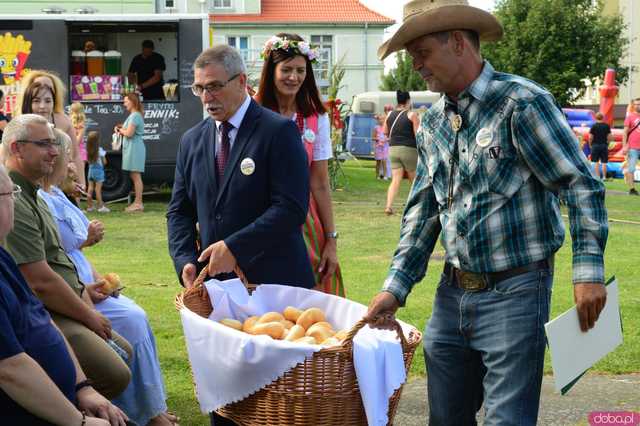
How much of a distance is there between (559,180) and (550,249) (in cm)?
24

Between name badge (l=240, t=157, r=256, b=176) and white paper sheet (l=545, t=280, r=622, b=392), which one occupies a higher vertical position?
name badge (l=240, t=157, r=256, b=176)

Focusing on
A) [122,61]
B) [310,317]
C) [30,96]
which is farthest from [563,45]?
[310,317]

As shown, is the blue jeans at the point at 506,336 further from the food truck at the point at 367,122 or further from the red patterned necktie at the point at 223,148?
the food truck at the point at 367,122

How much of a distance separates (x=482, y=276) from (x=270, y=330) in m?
0.80

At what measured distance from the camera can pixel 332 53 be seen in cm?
5747

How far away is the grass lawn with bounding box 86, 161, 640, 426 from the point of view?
6.02m

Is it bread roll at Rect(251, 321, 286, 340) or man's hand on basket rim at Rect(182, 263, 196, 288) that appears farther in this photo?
man's hand on basket rim at Rect(182, 263, 196, 288)

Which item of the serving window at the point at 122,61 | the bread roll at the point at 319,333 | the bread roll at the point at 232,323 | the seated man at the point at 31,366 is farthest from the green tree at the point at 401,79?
the seated man at the point at 31,366

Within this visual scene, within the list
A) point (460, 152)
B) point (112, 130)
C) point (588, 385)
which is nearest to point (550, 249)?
point (460, 152)

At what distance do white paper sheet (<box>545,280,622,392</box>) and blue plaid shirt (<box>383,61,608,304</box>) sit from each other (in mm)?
142

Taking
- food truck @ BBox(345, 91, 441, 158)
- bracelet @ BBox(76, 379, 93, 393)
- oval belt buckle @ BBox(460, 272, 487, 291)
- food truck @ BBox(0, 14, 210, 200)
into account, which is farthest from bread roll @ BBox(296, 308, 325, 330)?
food truck @ BBox(345, 91, 441, 158)

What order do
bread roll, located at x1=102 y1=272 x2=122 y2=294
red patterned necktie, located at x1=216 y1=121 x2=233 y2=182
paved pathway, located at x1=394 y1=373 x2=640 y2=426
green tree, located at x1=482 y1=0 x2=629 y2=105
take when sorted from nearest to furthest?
1. red patterned necktie, located at x1=216 y1=121 x2=233 y2=182
2. bread roll, located at x1=102 y1=272 x2=122 y2=294
3. paved pathway, located at x1=394 y1=373 x2=640 y2=426
4. green tree, located at x1=482 y1=0 x2=629 y2=105

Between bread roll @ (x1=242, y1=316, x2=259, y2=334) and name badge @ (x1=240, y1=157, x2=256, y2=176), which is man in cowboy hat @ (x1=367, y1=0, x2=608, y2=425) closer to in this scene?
bread roll @ (x1=242, y1=316, x2=259, y2=334)

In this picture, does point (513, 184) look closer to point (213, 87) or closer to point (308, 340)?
point (308, 340)
